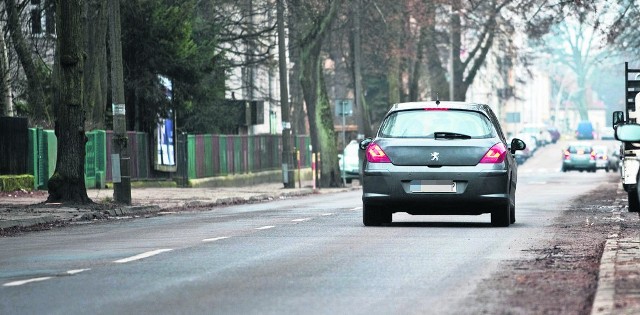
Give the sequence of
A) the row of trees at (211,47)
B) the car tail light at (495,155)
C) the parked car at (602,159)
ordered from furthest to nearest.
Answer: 1. the parked car at (602,159)
2. the row of trees at (211,47)
3. the car tail light at (495,155)

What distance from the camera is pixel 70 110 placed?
29.0 m

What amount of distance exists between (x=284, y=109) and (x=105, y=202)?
18741mm

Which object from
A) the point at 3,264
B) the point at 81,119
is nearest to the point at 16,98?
the point at 81,119

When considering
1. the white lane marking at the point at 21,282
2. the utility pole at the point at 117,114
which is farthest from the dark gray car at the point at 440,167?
the utility pole at the point at 117,114

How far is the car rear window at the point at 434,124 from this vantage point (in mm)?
21422

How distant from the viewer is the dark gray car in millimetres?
21062

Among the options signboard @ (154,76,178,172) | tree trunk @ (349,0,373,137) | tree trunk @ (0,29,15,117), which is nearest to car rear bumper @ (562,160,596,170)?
tree trunk @ (349,0,373,137)

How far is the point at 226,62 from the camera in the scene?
2141 inches

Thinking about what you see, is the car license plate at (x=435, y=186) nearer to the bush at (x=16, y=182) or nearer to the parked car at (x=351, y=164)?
the bush at (x=16, y=182)

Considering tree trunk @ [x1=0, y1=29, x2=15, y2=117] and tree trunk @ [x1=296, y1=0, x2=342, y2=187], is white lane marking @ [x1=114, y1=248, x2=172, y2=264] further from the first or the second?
tree trunk @ [x1=296, y1=0, x2=342, y2=187]

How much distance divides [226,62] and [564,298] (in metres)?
43.4

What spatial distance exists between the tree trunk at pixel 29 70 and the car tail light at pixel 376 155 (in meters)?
20.0

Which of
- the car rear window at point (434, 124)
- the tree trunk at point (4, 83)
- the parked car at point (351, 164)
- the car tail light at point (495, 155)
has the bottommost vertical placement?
the parked car at point (351, 164)

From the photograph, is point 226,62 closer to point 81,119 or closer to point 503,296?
point 81,119
